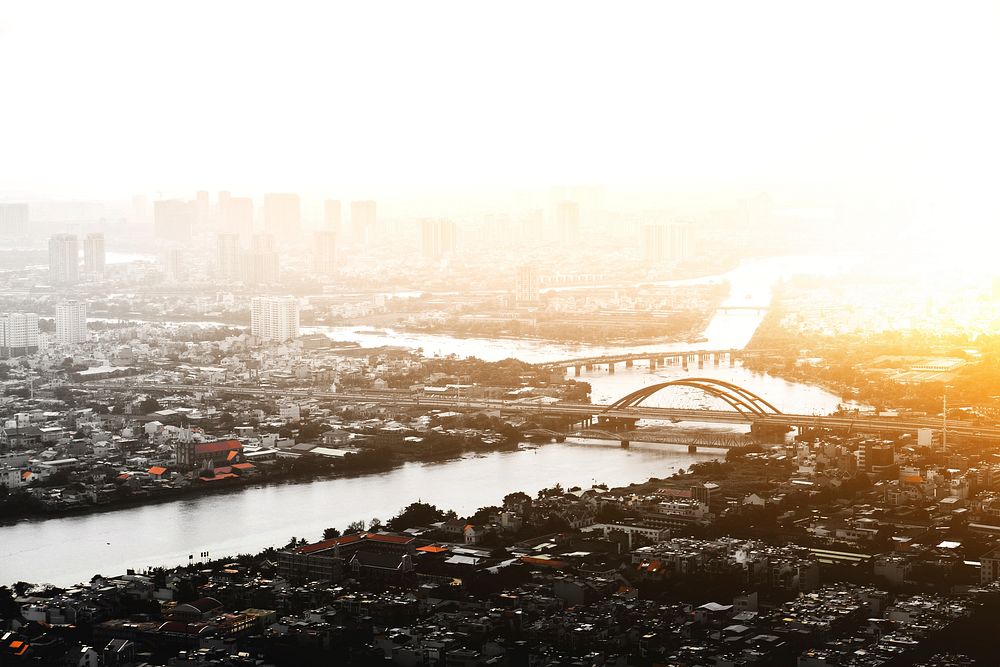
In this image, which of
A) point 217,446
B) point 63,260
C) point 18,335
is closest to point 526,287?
point 63,260

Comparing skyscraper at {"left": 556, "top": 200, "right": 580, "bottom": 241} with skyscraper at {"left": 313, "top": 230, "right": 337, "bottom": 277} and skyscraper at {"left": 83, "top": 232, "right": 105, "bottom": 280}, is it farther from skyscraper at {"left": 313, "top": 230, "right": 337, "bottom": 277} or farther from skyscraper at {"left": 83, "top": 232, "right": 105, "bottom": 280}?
skyscraper at {"left": 83, "top": 232, "right": 105, "bottom": 280}

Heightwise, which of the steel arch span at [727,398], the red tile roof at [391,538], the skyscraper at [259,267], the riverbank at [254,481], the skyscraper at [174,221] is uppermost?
the skyscraper at [174,221]

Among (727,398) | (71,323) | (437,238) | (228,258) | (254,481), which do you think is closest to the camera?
(254,481)

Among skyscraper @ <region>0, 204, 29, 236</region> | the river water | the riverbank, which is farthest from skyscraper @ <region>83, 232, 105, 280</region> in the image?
the riverbank

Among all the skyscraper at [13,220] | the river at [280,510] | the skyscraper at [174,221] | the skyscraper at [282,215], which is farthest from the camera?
the skyscraper at [282,215]

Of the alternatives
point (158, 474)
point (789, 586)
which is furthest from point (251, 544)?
point (789, 586)

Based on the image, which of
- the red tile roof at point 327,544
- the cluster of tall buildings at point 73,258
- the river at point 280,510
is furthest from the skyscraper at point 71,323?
the red tile roof at point 327,544

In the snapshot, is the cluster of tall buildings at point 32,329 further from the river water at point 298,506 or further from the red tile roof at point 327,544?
the red tile roof at point 327,544

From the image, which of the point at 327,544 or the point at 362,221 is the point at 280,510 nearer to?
the point at 327,544
